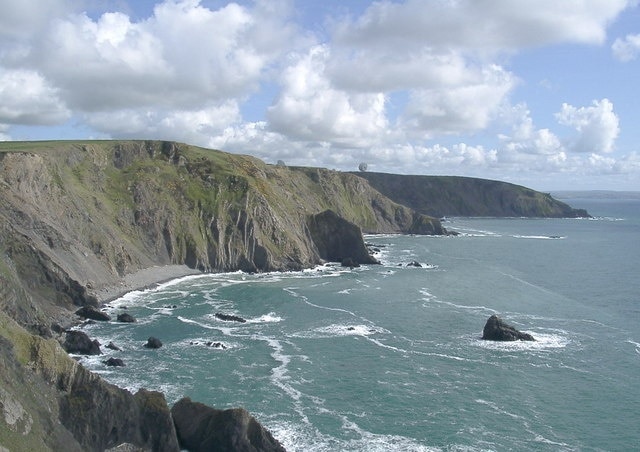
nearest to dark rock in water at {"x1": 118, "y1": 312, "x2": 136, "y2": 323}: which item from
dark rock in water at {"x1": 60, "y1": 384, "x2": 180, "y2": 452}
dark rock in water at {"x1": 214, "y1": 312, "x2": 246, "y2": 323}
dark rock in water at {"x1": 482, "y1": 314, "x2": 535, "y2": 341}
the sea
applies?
the sea

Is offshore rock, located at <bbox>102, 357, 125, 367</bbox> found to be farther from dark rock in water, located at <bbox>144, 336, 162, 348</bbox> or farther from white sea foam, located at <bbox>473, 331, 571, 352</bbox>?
white sea foam, located at <bbox>473, 331, 571, 352</bbox>

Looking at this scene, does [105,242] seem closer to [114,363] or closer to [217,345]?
[217,345]

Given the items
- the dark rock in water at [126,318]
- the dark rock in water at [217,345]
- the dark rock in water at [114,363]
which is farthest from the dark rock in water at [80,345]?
the dark rock in water at [126,318]

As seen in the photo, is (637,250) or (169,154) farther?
(637,250)

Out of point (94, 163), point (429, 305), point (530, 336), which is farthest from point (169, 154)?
point (530, 336)

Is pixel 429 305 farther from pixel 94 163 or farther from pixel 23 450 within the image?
pixel 94 163

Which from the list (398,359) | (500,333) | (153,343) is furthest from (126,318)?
(500,333)

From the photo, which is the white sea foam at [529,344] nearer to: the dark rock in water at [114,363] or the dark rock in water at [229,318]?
the dark rock in water at [229,318]
